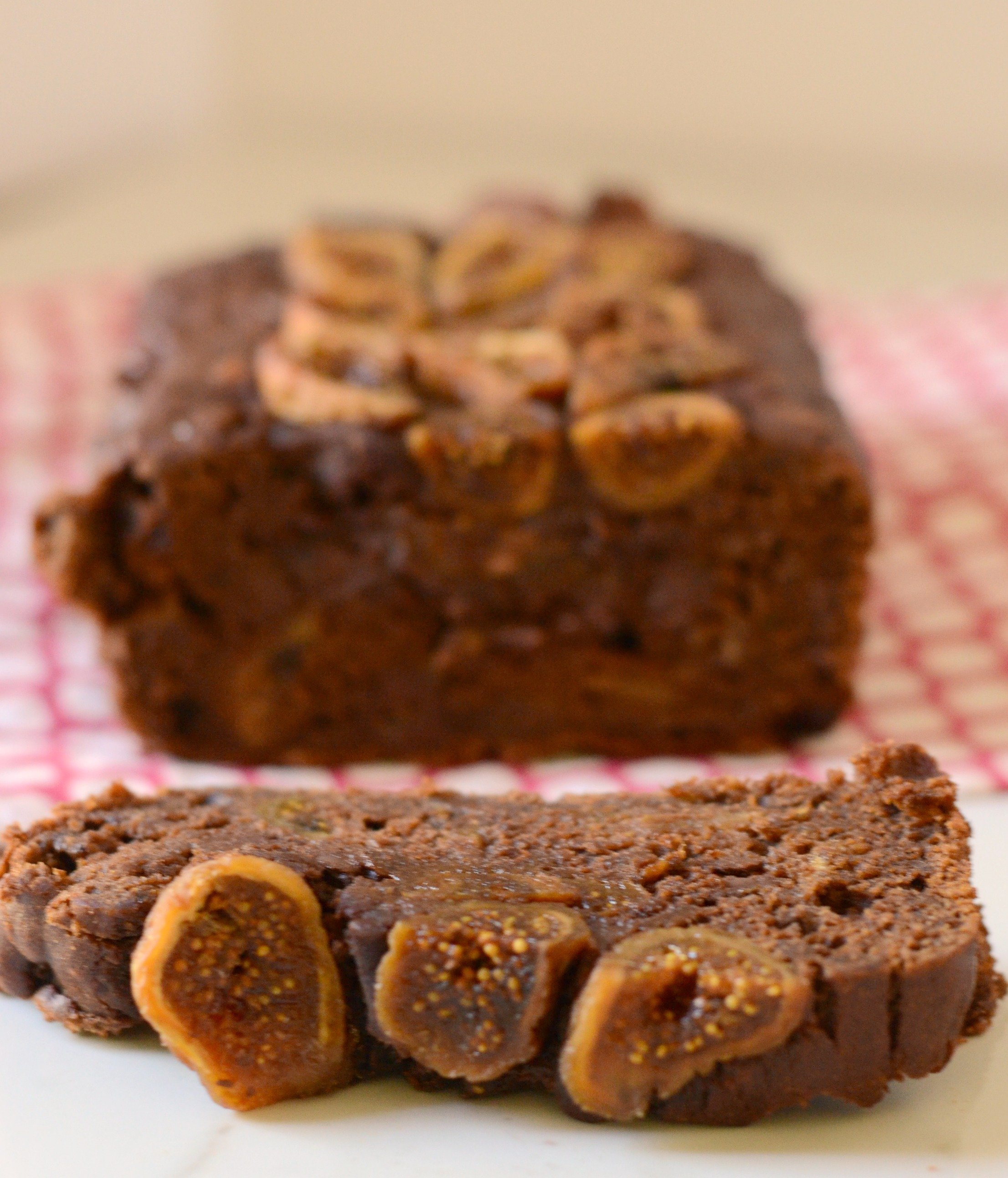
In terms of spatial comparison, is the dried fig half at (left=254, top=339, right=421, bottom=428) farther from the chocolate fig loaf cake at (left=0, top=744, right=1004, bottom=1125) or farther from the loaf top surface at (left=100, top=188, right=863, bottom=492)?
the chocolate fig loaf cake at (left=0, top=744, right=1004, bottom=1125)

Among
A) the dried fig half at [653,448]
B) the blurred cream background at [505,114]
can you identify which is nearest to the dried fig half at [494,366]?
the dried fig half at [653,448]

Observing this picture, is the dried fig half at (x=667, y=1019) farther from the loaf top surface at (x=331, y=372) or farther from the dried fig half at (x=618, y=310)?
the dried fig half at (x=618, y=310)

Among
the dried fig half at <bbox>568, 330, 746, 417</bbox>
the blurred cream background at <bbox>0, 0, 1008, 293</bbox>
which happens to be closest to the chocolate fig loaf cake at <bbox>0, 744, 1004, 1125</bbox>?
the dried fig half at <bbox>568, 330, 746, 417</bbox>

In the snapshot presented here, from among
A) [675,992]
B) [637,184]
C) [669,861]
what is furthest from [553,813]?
[637,184]

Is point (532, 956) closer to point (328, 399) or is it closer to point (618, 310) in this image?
point (328, 399)

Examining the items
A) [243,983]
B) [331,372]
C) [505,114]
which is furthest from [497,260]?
[505,114]
